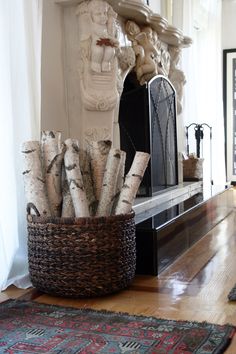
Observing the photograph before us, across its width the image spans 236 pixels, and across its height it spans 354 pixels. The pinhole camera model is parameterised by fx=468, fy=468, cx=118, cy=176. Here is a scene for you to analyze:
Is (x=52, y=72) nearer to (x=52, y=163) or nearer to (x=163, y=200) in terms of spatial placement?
(x=52, y=163)

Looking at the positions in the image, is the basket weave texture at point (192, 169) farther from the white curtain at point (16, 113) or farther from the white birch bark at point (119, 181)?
the white curtain at point (16, 113)

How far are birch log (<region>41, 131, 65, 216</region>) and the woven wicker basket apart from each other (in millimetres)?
166

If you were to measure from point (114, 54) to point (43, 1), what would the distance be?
0.53m

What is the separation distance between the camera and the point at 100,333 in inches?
66.2

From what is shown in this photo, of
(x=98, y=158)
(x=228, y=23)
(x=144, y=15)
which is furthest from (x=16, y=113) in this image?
(x=228, y=23)

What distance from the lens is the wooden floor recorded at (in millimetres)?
1891

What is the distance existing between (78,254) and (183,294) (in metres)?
0.52

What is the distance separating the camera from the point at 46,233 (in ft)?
6.79

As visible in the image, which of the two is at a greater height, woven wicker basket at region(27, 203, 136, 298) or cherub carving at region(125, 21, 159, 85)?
cherub carving at region(125, 21, 159, 85)

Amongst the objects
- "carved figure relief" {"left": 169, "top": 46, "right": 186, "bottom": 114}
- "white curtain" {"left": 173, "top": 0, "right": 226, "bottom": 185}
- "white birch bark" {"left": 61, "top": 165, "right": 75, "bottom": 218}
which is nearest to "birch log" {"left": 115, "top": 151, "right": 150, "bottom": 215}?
"white birch bark" {"left": 61, "top": 165, "right": 75, "bottom": 218}

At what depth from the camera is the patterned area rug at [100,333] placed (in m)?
1.55

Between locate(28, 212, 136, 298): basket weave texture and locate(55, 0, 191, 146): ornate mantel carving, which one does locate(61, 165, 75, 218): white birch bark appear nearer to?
locate(28, 212, 136, 298): basket weave texture

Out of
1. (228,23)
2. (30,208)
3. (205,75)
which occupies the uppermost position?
(228,23)

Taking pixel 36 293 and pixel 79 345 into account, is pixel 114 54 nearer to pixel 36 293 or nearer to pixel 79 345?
pixel 36 293
